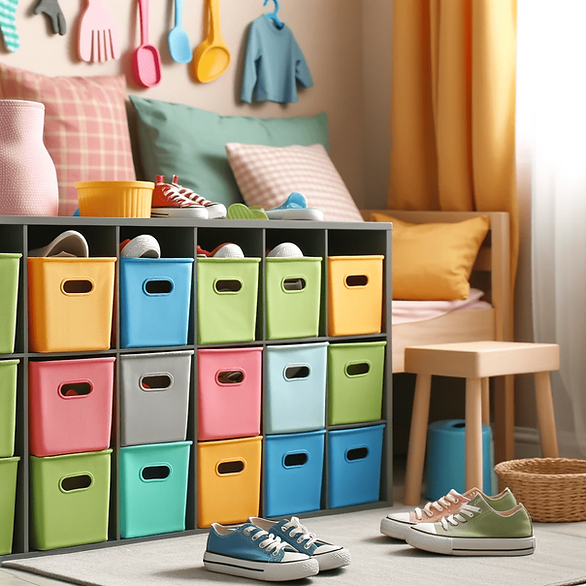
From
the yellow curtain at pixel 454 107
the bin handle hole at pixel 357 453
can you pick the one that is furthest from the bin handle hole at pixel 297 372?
the yellow curtain at pixel 454 107

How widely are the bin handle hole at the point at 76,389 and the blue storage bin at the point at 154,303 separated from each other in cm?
13

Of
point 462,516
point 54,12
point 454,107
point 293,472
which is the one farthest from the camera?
point 454,107

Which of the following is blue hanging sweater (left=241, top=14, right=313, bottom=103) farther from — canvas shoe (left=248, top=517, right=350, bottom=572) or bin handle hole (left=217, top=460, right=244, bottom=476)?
canvas shoe (left=248, top=517, right=350, bottom=572)

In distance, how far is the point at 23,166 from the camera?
2.08m

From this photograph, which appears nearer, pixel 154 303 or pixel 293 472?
pixel 154 303

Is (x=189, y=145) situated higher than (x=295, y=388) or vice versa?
(x=189, y=145)

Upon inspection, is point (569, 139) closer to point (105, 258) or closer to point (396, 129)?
point (396, 129)

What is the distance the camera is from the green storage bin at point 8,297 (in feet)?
6.44

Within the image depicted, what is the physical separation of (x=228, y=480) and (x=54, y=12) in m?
1.29

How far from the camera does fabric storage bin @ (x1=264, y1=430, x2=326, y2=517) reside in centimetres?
233

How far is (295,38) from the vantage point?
3.21m

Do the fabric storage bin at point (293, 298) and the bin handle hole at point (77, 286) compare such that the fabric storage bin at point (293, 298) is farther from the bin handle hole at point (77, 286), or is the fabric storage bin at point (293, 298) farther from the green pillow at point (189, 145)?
the green pillow at point (189, 145)

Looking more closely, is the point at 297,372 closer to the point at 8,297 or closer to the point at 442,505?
the point at 442,505

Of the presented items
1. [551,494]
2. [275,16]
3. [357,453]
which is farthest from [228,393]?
[275,16]
